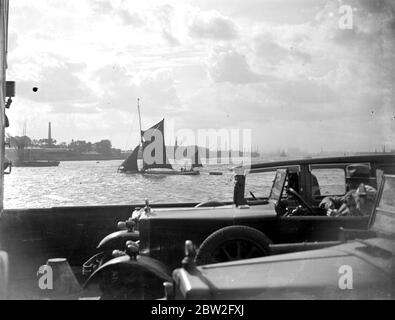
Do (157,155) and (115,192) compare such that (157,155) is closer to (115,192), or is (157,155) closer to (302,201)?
(115,192)

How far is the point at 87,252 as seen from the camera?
788 cm

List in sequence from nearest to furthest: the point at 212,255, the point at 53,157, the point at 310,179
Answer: the point at 212,255
the point at 310,179
the point at 53,157

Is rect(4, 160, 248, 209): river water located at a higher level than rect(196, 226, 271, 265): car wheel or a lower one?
lower

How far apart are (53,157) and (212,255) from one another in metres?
136

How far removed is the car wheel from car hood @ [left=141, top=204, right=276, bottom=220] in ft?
2.19

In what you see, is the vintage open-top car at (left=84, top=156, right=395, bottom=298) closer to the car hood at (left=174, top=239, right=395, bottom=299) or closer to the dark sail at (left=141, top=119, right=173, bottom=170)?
the car hood at (left=174, top=239, right=395, bottom=299)

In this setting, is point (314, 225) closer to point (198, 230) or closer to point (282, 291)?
point (198, 230)

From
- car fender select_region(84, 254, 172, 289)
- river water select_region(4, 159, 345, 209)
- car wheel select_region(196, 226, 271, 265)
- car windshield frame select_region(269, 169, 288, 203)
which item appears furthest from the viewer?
river water select_region(4, 159, 345, 209)

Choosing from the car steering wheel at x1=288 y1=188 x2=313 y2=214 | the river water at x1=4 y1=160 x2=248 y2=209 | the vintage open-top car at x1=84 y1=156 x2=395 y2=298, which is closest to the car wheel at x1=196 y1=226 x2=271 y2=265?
the vintage open-top car at x1=84 y1=156 x2=395 y2=298

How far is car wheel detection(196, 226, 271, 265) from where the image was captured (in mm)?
5055

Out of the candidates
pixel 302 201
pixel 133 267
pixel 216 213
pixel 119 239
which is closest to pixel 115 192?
pixel 119 239

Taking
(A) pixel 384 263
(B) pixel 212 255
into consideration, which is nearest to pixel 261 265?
(A) pixel 384 263

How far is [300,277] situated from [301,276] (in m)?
0.02

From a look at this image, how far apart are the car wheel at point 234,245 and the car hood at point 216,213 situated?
2.19 feet
